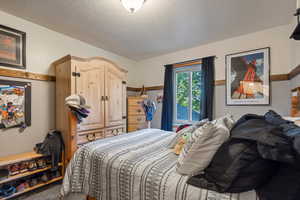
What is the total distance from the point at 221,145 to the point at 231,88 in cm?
A: 218

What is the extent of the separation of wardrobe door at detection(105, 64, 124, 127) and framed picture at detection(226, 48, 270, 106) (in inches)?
85.6

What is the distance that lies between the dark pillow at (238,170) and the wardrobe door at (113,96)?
6.77 feet

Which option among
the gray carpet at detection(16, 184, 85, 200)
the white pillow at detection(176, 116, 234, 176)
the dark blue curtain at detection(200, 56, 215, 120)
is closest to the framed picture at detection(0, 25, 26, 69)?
the gray carpet at detection(16, 184, 85, 200)

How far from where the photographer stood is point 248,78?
255cm

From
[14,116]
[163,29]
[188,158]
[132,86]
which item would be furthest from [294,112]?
[14,116]

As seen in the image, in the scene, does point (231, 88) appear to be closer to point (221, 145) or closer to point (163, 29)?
point (163, 29)

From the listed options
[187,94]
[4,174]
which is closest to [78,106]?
[4,174]

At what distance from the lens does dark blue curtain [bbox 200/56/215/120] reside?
2.88 meters

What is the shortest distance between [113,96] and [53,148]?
126 cm

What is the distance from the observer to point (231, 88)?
2725 mm

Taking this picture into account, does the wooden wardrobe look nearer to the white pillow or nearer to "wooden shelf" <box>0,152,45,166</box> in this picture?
"wooden shelf" <box>0,152,45,166</box>

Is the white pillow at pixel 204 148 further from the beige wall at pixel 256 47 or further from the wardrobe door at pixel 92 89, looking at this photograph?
the beige wall at pixel 256 47

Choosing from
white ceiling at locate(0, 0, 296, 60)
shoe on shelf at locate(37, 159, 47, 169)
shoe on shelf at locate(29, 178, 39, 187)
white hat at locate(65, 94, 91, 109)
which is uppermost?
white ceiling at locate(0, 0, 296, 60)

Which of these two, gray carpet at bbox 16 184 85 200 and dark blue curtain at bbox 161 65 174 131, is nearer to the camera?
gray carpet at bbox 16 184 85 200
